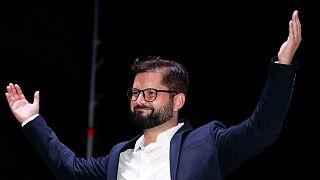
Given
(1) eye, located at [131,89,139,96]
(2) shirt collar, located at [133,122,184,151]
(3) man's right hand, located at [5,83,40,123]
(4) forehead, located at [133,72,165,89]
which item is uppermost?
(4) forehead, located at [133,72,165,89]

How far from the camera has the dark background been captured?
11.3ft

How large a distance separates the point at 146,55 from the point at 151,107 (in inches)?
91.9

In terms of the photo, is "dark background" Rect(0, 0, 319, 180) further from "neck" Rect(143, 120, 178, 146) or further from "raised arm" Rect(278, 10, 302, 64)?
"raised arm" Rect(278, 10, 302, 64)

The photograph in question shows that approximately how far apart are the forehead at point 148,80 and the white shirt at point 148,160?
0.17m

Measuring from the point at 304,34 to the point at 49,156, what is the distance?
8.01ft

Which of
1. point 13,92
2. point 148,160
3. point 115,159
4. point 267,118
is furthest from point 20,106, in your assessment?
point 267,118

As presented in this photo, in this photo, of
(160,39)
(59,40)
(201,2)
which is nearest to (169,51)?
(160,39)

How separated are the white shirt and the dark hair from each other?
15 cm

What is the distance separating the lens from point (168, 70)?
2.01 metres

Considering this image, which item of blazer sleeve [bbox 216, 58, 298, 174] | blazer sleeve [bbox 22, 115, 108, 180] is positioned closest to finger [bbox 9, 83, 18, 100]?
blazer sleeve [bbox 22, 115, 108, 180]

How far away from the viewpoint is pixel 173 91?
6.50 ft

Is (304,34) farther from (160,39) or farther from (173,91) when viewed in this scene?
(173,91)

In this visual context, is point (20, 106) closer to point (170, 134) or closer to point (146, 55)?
point (170, 134)

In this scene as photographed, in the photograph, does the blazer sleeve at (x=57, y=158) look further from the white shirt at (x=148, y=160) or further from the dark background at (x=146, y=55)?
the dark background at (x=146, y=55)
